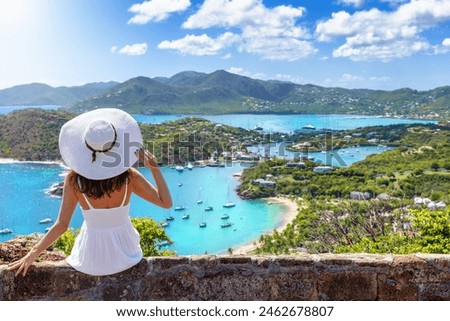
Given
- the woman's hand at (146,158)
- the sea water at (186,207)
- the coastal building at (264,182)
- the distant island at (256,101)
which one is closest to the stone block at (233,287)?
the woman's hand at (146,158)

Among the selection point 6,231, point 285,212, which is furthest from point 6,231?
point 285,212

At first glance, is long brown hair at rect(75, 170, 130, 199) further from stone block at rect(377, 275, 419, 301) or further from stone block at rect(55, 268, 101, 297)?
stone block at rect(377, 275, 419, 301)

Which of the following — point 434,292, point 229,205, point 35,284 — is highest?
point 35,284

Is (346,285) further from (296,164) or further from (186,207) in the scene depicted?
(296,164)

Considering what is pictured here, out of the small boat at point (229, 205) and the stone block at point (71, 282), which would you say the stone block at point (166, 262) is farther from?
the small boat at point (229, 205)

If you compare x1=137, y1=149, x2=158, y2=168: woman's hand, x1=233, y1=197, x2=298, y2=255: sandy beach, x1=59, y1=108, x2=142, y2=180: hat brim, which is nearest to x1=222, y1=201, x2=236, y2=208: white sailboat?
x1=233, y1=197, x2=298, y2=255: sandy beach
